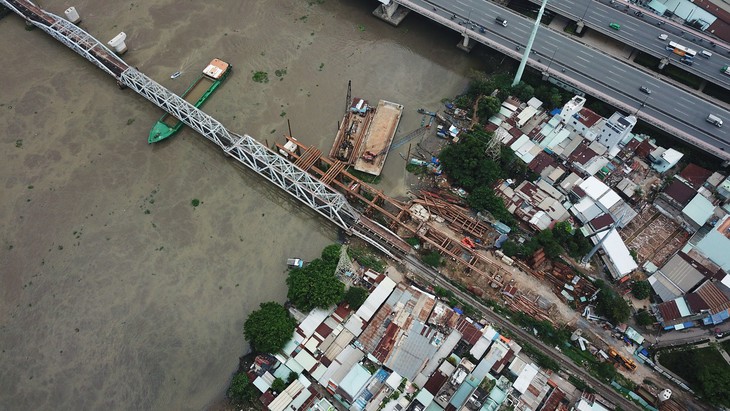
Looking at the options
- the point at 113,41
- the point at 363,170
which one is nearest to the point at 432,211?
the point at 363,170

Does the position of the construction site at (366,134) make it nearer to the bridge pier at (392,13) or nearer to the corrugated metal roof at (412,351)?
the bridge pier at (392,13)

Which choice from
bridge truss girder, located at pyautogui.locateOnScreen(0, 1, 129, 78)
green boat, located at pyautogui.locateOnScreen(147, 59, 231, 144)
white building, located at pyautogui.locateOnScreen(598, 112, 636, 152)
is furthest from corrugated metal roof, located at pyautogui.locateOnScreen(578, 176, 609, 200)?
bridge truss girder, located at pyautogui.locateOnScreen(0, 1, 129, 78)

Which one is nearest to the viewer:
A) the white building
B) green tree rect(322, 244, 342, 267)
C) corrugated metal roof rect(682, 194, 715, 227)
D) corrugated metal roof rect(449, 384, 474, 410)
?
corrugated metal roof rect(449, 384, 474, 410)

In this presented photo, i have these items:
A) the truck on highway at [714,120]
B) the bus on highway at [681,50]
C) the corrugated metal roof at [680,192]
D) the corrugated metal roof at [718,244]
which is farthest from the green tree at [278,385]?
the bus on highway at [681,50]

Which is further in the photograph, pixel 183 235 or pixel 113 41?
pixel 113 41

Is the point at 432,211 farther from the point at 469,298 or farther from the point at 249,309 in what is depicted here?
the point at 249,309

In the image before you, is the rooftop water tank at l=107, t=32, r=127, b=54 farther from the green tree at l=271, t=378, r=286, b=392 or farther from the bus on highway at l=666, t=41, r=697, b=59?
the bus on highway at l=666, t=41, r=697, b=59
